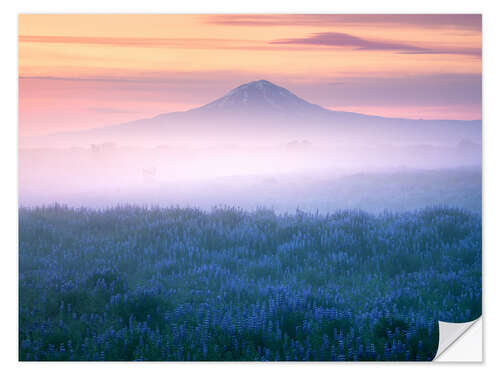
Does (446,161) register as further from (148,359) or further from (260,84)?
→ (148,359)

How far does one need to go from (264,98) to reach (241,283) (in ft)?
6.43

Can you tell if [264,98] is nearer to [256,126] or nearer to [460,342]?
[256,126]

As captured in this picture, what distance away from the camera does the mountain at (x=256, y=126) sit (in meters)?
5.88

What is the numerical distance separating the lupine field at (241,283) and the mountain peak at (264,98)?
1.13m

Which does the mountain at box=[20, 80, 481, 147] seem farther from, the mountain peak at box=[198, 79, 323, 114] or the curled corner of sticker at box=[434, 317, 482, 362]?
the curled corner of sticker at box=[434, 317, 482, 362]

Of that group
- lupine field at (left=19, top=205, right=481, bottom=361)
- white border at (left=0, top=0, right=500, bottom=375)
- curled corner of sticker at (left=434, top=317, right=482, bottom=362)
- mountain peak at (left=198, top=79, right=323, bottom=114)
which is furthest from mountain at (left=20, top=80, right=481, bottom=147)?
curled corner of sticker at (left=434, top=317, right=482, bottom=362)

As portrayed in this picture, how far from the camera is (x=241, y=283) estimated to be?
5.50m

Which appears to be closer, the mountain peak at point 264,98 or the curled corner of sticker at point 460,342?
the curled corner of sticker at point 460,342

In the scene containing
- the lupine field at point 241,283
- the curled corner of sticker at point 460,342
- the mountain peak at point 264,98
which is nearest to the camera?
the lupine field at point 241,283

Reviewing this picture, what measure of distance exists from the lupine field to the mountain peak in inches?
44.4

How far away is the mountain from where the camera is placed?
19.3 feet
